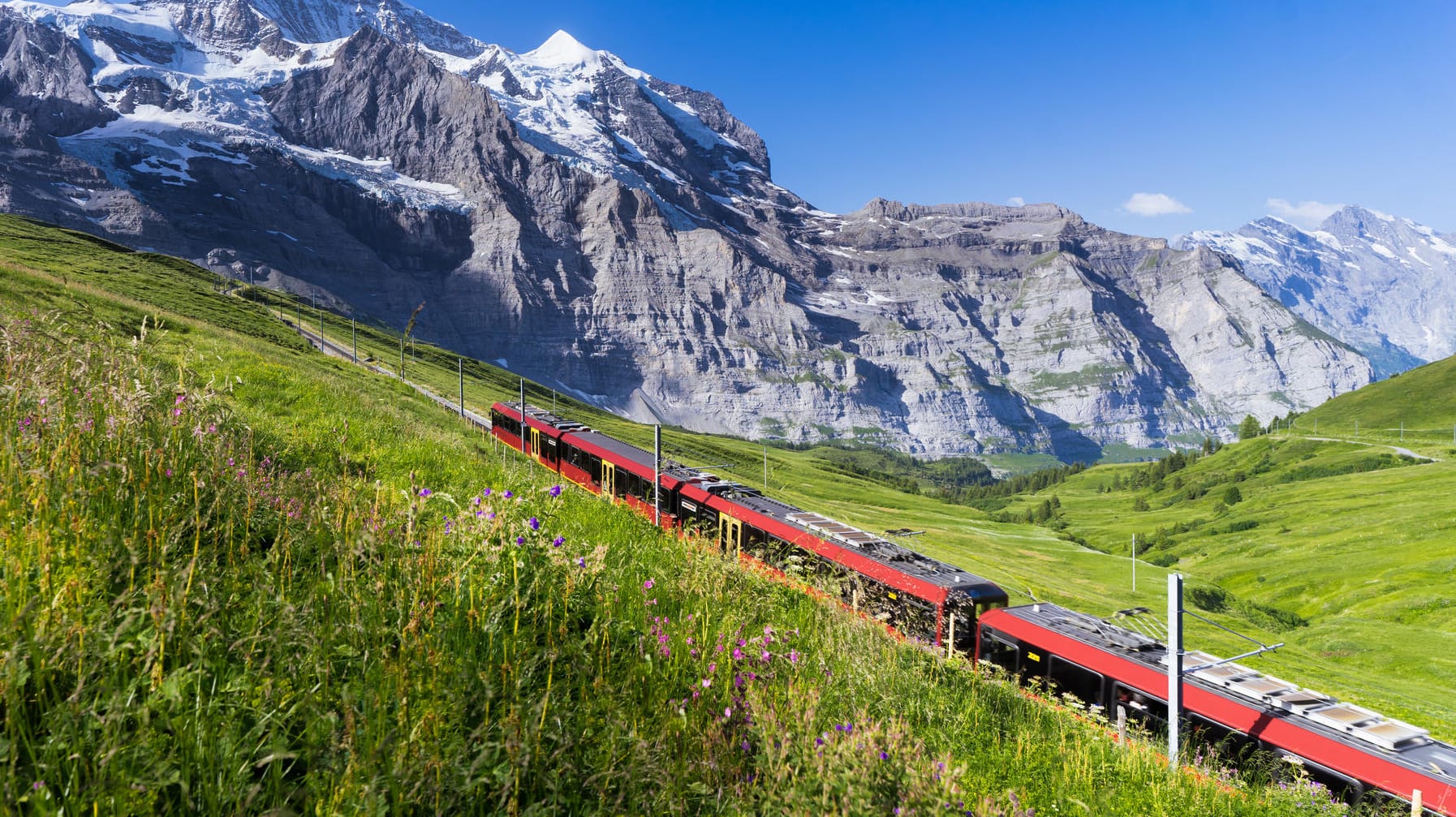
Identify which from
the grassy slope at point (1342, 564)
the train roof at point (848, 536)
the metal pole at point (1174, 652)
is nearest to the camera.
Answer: the metal pole at point (1174, 652)

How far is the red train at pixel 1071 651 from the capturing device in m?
12.5

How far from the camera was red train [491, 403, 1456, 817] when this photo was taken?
12469mm

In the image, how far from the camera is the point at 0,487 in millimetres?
3918

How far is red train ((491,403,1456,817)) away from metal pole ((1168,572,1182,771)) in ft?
4.20

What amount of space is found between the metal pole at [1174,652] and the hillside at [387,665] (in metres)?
6.24

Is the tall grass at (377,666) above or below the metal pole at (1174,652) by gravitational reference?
above

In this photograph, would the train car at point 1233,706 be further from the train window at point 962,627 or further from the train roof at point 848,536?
the train roof at point 848,536

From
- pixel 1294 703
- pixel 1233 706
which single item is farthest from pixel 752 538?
pixel 1294 703

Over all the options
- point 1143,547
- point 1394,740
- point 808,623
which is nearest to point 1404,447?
point 1143,547

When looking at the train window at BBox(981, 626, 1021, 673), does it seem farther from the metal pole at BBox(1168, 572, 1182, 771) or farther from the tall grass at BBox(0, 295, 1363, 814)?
the tall grass at BBox(0, 295, 1363, 814)

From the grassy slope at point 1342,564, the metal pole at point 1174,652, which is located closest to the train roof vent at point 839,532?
the metal pole at point 1174,652

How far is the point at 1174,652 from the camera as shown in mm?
13633

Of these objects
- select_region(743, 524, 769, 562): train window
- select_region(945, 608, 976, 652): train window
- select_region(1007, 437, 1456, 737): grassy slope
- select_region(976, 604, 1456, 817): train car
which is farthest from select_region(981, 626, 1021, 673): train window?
select_region(1007, 437, 1456, 737): grassy slope

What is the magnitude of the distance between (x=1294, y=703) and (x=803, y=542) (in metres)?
11.4
